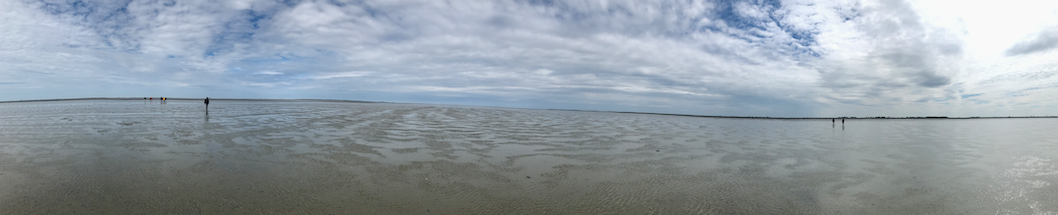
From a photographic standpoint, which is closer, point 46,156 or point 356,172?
point 356,172

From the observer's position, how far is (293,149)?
10.2 m

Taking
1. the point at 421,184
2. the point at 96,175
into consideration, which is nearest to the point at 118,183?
the point at 96,175

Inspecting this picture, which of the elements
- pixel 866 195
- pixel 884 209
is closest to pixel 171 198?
pixel 884 209

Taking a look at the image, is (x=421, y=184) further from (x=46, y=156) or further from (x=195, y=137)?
(x=195, y=137)

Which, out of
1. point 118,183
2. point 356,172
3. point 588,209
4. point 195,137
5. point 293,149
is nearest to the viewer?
point 588,209

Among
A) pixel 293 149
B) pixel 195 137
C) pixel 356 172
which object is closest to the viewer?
pixel 356 172

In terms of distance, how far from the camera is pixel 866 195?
6.32 m

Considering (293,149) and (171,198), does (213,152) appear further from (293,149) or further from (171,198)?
(171,198)

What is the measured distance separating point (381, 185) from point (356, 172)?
1303 millimetres

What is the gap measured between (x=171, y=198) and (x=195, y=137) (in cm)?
922

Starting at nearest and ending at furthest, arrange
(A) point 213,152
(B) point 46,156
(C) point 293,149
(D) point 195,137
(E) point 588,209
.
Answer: (E) point 588,209
(B) point 46,156
(A) point 213,152
(C) point 293,149
(D) point 195,137

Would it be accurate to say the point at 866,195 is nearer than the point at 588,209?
No

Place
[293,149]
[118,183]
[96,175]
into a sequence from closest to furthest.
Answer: [118,183] → [96,175] → [293,149]

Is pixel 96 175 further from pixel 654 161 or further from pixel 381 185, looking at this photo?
pixel 654 161
